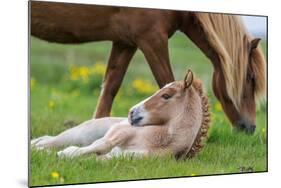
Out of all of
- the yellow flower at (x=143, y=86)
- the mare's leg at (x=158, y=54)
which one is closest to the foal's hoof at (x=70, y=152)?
the yellow flower at (x=143, y=86)

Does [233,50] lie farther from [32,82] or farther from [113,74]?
[32,82]

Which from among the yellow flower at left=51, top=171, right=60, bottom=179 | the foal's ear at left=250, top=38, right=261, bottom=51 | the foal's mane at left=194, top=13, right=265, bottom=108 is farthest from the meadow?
the foal's ear at left=250, top=38, right=261, bottom=51

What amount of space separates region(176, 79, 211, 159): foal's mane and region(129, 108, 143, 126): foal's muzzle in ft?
1.11

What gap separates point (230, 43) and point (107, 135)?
100 centimetres

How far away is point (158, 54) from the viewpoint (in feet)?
13.8

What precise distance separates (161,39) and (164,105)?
0.40 m

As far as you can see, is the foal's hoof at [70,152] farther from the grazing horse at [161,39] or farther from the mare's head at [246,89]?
the mare's head at [246,89]

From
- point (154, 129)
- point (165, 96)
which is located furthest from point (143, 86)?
point (154, 129)

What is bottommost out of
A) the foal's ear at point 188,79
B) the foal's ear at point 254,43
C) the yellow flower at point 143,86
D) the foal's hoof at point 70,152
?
the foal's hoof at point 70,152

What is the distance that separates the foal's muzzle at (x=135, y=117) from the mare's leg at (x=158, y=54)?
217 millimetres

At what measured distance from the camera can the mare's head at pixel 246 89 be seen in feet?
14.6

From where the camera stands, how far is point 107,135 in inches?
161

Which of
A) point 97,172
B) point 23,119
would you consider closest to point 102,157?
point 97,172

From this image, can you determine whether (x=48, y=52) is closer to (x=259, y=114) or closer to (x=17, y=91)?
(x=17, y=91)
